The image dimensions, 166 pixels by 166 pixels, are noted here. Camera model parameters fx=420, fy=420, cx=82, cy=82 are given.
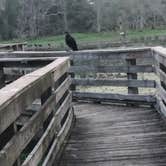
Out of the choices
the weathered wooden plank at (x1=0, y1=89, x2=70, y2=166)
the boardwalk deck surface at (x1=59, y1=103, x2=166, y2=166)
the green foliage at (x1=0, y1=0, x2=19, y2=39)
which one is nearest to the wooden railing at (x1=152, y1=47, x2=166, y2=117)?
the boardwalk deck surface at (x1=59, y1=103, x2=166, y2=166)

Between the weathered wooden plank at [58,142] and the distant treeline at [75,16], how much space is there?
3669 centimetres

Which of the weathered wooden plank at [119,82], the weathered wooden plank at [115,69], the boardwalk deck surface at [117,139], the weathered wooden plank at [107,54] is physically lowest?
the boardwalk deck surface at [117,139]

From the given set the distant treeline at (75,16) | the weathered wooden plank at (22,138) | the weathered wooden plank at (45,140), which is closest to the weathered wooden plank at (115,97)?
the weathered wooden plank at (45,140)

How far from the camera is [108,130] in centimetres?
520

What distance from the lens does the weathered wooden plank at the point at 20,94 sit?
2.40m

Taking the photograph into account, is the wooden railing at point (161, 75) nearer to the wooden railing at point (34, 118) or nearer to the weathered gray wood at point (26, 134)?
the wooden railing at point (34, 118)

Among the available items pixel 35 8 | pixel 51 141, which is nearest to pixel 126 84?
pixel 51 141

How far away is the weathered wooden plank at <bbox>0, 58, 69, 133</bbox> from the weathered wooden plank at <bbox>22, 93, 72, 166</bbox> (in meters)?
0.38

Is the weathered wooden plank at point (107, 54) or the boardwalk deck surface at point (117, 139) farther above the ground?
the weathered wooden plank at point (107, 54)

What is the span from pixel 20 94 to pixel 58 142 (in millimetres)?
1568

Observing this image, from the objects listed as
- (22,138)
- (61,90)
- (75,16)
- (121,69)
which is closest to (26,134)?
(22,138)

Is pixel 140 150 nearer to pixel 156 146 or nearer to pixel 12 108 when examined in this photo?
pixel 156 146

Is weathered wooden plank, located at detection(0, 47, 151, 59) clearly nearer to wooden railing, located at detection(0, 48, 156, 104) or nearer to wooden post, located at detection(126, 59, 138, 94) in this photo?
wooden railing, located at detection(0, 48, 156, 104)

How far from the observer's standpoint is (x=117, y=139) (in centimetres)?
474
